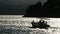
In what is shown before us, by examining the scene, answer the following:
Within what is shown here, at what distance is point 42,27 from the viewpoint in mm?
98812

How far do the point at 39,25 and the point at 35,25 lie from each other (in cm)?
242

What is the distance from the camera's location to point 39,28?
9938cm

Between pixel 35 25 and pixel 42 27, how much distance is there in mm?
3073

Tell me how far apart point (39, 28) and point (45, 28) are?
266cm

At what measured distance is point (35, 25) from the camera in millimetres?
99938

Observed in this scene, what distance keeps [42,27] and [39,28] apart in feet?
4.48

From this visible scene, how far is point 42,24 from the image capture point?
9662 cm

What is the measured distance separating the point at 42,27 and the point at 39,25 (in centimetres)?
165

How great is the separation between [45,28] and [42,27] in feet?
4.65
